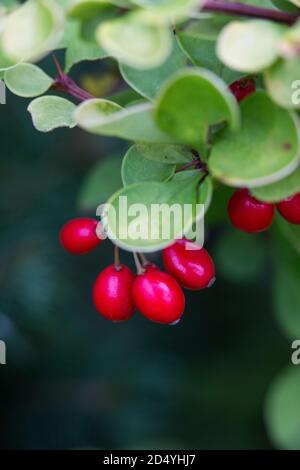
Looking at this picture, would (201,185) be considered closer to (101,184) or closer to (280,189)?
(280,189)

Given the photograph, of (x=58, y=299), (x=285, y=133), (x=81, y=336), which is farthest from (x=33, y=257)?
(x=285, y=133)

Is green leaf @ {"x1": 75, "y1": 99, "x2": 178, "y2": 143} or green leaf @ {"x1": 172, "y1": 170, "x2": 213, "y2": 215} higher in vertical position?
green leaf @ {"x1": 75, "y1": 99, "x2": 178, "y2": 143}

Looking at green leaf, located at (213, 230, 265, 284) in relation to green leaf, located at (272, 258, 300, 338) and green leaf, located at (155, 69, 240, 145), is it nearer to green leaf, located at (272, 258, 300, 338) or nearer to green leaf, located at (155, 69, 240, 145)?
green leaf, located at (272, 258, 300, 338)

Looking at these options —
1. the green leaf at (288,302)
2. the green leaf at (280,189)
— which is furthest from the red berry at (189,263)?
the green leaf at (288,302)

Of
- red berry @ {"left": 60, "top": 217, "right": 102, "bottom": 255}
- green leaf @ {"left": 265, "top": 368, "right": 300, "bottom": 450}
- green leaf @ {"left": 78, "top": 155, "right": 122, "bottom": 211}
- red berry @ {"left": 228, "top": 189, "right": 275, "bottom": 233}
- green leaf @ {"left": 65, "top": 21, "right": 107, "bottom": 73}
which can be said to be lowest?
green leaf @ {"left": 265, "top": 368, "right": 300, "bottom": 450}

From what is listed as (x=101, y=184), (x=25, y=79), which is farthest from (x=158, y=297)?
(x=101, y=184)

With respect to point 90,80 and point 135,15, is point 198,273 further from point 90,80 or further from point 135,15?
point 90,80

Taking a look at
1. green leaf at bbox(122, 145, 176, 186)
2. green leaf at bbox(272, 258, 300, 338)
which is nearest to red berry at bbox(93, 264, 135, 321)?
green leaf at bbox(122, 145, 176, 186)

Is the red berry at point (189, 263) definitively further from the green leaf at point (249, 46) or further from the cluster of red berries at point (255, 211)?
the green leaf at point (249, 46)
